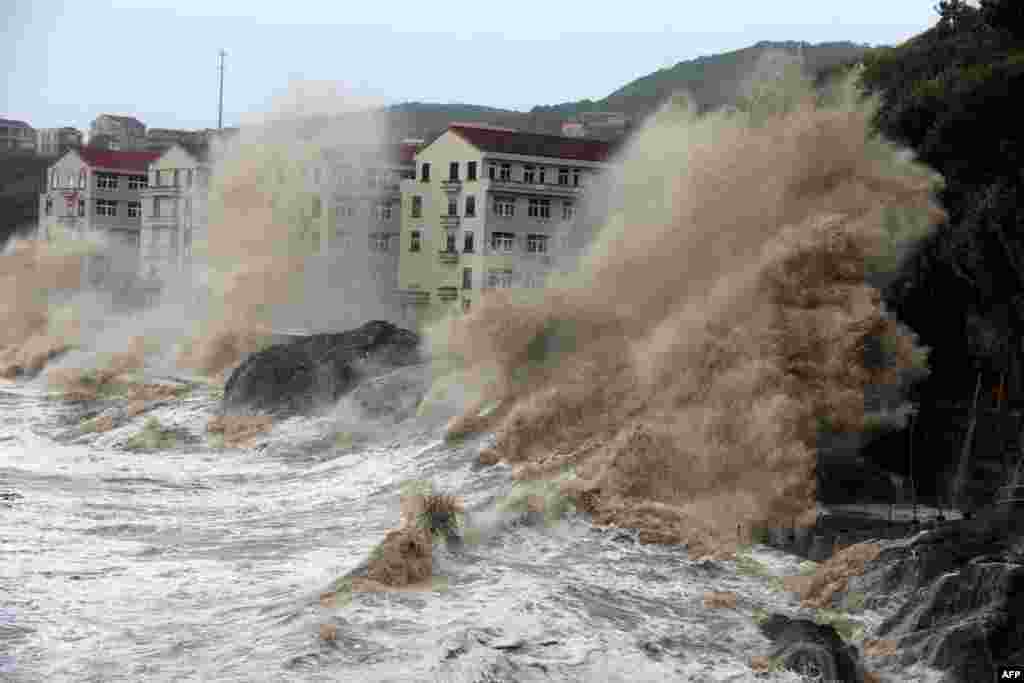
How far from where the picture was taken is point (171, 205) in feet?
230

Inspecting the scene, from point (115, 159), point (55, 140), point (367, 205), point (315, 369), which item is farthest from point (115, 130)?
point (315, 369)

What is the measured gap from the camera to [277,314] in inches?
1854

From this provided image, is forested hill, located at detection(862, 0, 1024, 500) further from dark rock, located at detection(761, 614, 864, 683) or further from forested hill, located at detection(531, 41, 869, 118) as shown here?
forested hill, located at detection(531, 41, 869, 118)

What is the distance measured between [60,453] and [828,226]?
48.7 ft

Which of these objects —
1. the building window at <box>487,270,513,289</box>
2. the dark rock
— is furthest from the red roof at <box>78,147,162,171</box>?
the dark rock

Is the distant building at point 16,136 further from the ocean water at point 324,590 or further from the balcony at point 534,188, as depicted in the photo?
the ocean water at point 324,590

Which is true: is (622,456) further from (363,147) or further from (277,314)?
(363,147)

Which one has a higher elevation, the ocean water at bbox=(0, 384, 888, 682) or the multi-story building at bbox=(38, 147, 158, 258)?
the multi-story building at bbox=(38, 147, 158, 258)

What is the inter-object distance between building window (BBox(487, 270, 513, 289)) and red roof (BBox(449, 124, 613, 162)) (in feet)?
13.4

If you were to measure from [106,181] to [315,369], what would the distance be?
4771 cm

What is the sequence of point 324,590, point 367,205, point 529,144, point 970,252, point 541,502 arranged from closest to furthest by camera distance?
point 324,590 < point 541,502 < point 970,252 < point 529,144 < point 367,205

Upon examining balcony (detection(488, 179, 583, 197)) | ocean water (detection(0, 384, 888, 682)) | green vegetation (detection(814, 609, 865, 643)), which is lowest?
ocean water (detection(0, 384, 888, 682))

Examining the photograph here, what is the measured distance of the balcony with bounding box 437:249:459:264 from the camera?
182 feet

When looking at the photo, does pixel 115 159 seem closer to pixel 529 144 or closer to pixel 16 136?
pixel 529 144
